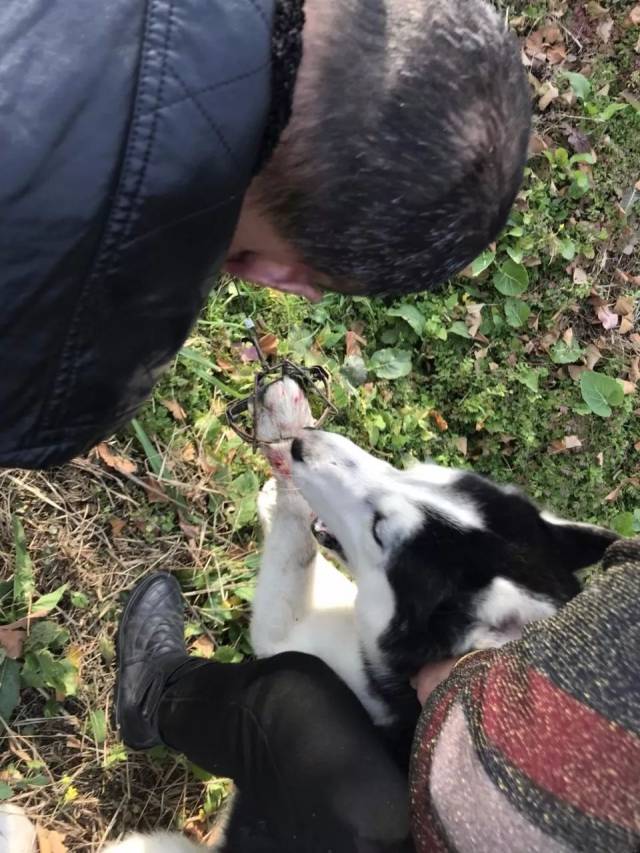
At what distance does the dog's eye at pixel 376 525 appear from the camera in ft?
8.91

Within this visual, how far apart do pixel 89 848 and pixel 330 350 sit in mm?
2410

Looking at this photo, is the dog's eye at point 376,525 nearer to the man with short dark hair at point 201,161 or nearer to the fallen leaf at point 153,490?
the fallen leaf at point 153,490

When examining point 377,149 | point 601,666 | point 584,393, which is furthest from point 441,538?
point 584,393

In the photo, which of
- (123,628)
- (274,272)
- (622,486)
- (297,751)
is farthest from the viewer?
(622,486)

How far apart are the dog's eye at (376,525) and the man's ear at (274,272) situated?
1.20 metres

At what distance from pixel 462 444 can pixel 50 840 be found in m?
2.67

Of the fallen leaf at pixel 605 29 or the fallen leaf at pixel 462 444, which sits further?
the fallen leaf at pixel 605 29

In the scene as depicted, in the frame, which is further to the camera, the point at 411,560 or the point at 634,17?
the point at 634,17

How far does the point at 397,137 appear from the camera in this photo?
4.31ft

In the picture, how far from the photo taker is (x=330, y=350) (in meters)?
4.00

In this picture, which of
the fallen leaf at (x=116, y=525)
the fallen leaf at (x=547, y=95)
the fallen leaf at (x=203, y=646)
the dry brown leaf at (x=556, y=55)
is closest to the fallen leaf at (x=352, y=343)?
the fallen leaf at (x=116, y=525)

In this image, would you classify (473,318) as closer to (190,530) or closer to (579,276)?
(579,276)

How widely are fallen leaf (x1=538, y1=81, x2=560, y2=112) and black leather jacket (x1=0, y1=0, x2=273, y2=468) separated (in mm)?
4044

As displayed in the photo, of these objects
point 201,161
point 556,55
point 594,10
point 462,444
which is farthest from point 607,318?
point 201,161
